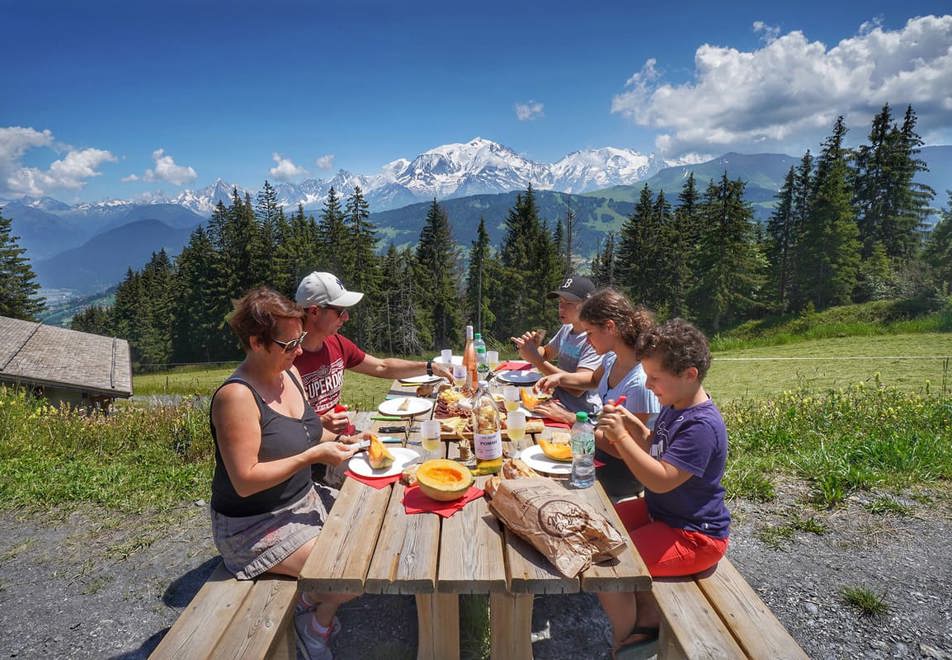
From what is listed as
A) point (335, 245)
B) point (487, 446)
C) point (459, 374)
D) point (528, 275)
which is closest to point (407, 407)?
point (459, 374)

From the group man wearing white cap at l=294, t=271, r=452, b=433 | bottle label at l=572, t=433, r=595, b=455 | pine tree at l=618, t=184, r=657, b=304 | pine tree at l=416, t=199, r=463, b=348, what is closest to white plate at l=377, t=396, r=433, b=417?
man wearing white cap at l=294, t=271, r=452, b=433

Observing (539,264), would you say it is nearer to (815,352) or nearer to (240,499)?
(815,352)

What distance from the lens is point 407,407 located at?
4.11 meters

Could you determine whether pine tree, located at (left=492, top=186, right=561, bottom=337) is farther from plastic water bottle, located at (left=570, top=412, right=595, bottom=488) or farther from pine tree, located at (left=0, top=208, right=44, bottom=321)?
pine tree, located at (left=0, top=208, right=44, bottom=321)

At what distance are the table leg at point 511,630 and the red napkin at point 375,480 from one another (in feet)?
2.77

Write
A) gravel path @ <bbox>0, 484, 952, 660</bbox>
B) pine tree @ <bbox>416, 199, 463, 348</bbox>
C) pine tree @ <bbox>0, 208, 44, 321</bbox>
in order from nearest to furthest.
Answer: gravel path @ <bbox>0, 484, 952, 660</bbox> → pine tree @ <bbox>0, 208, 44, 321</bbox> → pine tree @ <bbox>416, 199, 463, 348</bbox>

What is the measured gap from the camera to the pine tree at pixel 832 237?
38344 mm

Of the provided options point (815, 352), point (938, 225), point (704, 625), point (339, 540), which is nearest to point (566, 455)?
point (704, 625)

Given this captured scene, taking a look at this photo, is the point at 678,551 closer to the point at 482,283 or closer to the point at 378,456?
the point at 378,456

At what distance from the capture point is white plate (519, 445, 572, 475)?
2.95 m

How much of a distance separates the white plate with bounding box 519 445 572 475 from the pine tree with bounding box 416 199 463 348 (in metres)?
47.8

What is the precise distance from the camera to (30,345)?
26.0 meters

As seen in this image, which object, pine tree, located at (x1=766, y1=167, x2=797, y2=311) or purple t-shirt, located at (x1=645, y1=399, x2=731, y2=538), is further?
pine tree, located at (x1=766, y1=167, x2=797, y2=311)

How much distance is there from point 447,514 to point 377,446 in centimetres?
69
